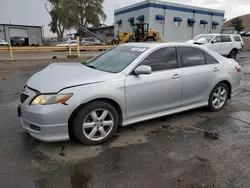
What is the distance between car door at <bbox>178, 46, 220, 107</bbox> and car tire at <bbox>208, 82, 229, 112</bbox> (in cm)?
17

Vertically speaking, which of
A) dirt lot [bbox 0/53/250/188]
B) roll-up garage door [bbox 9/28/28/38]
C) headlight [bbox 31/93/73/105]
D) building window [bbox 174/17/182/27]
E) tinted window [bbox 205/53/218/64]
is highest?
building window [bbox 174/17/182/27]

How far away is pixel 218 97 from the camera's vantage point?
4.76m

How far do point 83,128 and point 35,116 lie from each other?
0.67m

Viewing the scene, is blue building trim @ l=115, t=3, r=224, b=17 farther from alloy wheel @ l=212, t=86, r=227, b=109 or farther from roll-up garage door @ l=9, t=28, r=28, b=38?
alloy wheel @ l=212, t=86, r=227, b=109

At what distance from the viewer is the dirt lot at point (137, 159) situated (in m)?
2.51

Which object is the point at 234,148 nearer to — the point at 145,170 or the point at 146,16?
the point at 145,170

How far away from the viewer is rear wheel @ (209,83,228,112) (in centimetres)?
464

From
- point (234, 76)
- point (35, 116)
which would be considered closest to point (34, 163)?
point (35, 116)

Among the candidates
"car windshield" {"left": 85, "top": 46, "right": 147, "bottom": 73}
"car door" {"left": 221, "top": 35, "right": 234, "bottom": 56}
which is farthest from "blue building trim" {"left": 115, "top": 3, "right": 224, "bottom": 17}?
"car windshield" {"left": 85, "top": 46, "right": 147, "bottom": 73}

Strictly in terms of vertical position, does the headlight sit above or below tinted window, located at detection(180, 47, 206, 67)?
below

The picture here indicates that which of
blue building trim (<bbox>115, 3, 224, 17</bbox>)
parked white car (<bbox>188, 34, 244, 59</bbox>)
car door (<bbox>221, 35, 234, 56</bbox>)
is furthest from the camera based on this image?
blue building trim (<bbox>115, 3, 224, 17</bbox>)

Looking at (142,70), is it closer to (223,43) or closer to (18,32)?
(223,43)

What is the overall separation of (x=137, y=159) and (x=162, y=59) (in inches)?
73.1

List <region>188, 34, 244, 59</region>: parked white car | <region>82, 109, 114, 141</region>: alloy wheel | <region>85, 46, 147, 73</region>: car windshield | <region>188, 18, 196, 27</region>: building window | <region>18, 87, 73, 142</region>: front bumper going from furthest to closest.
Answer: <region>188, 18, 196, 27</region>: building window
<region>188, 34, 244, 59</region>: parked white car
<region>85, 46, 147, 73</region>: car windshield
<region>82, 109, 114, 141</region>: alloy wheel
<region>18, 87, 73, 142</region>: front bumper
